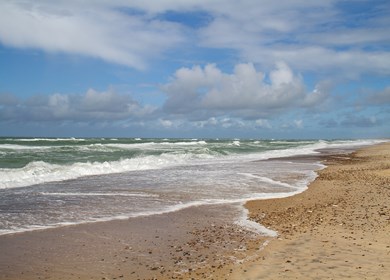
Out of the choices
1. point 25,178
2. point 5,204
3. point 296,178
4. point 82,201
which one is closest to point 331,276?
point 82,201

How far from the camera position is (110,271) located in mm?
6145

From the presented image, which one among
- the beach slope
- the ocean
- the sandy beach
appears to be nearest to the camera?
the beach slope

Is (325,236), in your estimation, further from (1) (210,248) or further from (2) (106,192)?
(2) (106,192)

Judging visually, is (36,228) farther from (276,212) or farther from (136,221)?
(276,212)

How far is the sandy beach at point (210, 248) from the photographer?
19.7 feet

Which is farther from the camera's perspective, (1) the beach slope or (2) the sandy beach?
(2) the sandy beach

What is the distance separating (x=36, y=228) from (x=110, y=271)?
356cm

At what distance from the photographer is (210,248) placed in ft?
24.1

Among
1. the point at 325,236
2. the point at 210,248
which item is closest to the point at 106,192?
the point at 210,248

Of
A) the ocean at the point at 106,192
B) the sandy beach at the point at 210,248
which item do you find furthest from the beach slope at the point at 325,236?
the ocean at the point at 106,192

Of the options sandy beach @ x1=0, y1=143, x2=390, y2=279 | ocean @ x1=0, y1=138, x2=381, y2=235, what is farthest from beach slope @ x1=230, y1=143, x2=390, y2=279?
ocean @ x1=0, y1=138, x2=381, y2=235

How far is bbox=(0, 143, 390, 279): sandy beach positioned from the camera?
6.02m

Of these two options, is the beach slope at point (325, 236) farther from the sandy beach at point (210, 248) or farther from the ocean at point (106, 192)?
the ocean at point (106, 192)

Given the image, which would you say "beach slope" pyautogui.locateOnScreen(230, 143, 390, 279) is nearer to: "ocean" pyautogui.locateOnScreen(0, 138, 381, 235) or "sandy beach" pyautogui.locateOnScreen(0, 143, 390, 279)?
"sandy beach" pyautogui.locateOnScreen(0, 143, 390, 279)
